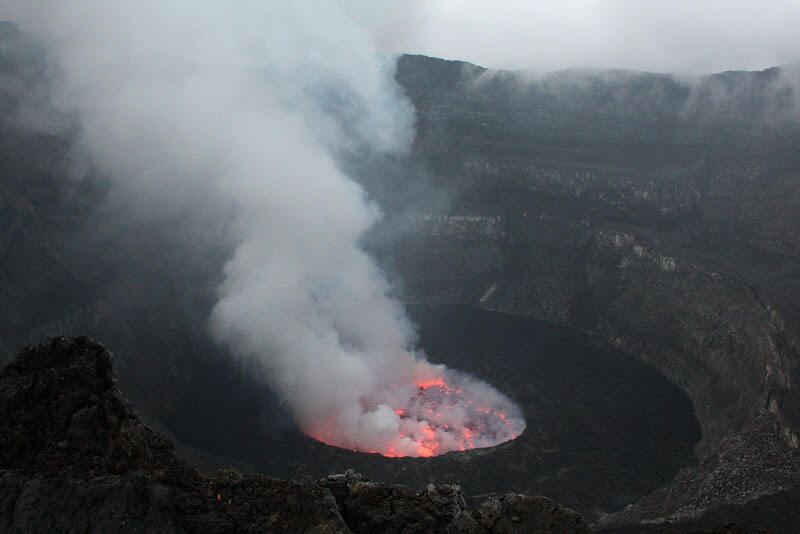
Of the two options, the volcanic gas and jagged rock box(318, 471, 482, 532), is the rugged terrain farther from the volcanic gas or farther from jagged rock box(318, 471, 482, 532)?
jagged rock box(318, 471, 482, 532)

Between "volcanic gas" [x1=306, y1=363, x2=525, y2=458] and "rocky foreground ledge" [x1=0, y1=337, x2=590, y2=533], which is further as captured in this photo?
"volcanic gas" [x1=306, y1=363, x2=525, y2=458]

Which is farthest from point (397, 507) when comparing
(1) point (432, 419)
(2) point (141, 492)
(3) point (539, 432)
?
(1) point (432, 419)

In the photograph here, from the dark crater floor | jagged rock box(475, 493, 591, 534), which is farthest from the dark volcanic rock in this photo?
the dark crater floor

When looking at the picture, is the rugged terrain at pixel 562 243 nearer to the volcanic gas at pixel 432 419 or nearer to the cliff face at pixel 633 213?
the cliff face at pixel 633 213

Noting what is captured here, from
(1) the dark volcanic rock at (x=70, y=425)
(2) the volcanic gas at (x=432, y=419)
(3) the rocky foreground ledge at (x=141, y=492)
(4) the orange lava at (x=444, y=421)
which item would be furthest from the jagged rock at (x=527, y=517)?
(2) the volcanic gas at (x=432, y=419)

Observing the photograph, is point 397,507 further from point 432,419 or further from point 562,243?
point 562,243
